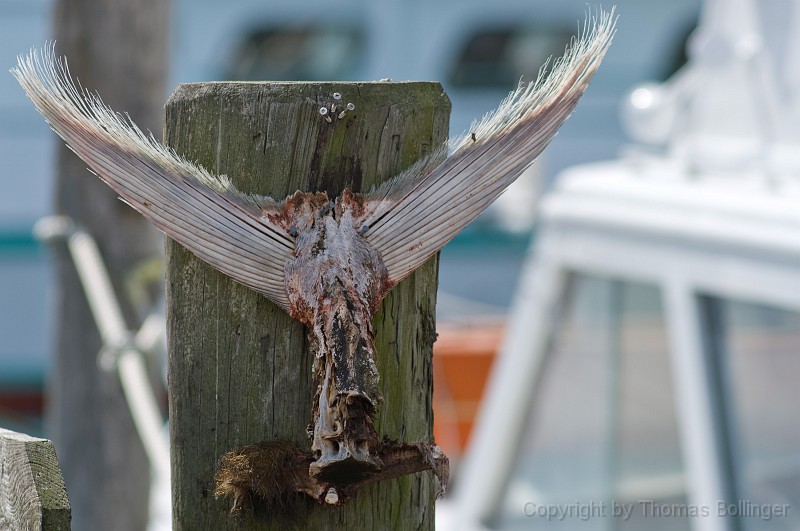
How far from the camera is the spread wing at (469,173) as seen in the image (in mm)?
1237

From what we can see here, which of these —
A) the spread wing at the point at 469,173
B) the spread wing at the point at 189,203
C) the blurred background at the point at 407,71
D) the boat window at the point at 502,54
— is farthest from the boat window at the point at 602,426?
the boat window at the point at 502,54

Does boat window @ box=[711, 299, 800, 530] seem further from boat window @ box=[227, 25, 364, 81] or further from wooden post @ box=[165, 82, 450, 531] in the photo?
boat window @ box=[227, 25, 364, 81]

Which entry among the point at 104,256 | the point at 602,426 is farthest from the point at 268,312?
the point at 104,256

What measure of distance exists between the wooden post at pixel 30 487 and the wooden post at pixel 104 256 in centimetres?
227

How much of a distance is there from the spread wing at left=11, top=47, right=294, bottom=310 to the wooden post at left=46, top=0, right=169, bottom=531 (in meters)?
2.18

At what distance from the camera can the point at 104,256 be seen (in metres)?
3.42

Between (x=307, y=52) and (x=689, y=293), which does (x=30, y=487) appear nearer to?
(x=689, y=293)

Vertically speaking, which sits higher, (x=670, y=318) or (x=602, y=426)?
(x=670, y=318)

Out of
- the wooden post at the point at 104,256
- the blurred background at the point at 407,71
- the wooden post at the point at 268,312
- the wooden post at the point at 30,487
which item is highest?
the blurred background at the point at 407,71

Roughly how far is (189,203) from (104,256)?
234cm

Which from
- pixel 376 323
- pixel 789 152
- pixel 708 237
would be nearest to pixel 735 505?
pixel 708 237

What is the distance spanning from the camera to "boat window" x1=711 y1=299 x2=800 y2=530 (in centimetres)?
230

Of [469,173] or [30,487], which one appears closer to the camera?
[30,487]

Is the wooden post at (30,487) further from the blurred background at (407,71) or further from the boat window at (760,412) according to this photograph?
the blurred background at (407,71)
